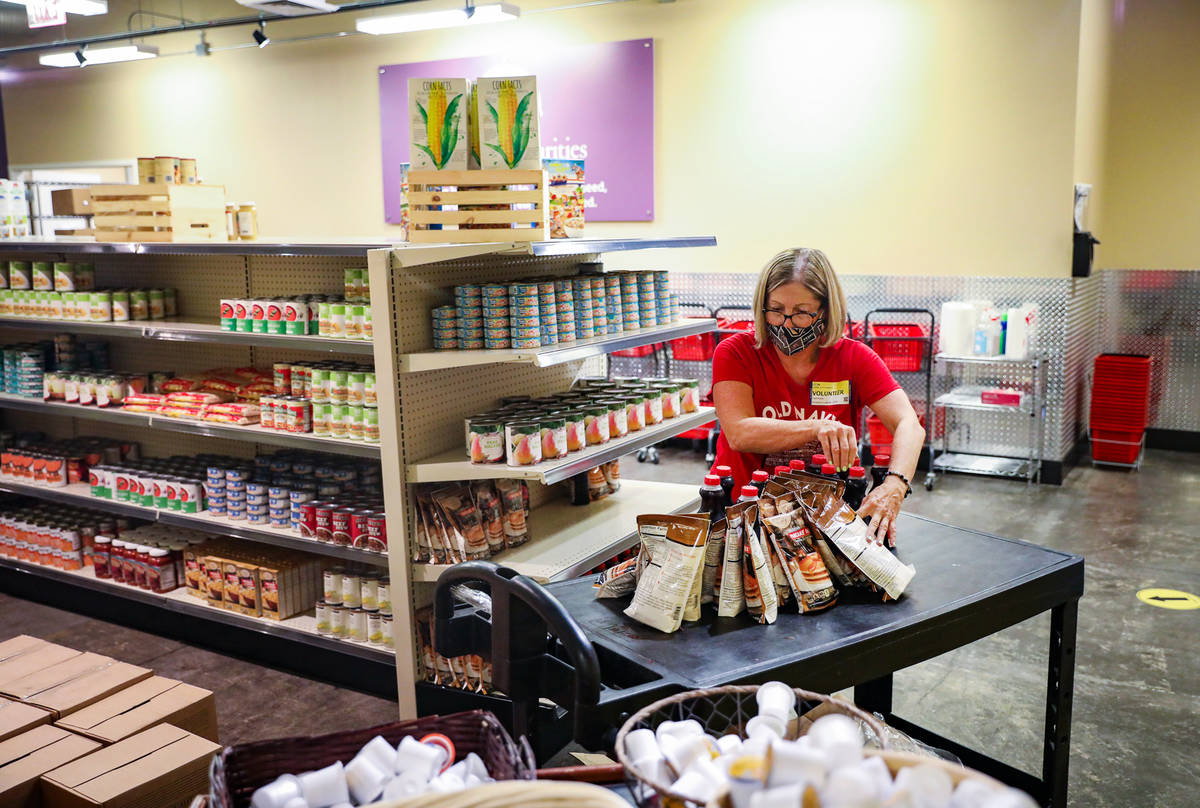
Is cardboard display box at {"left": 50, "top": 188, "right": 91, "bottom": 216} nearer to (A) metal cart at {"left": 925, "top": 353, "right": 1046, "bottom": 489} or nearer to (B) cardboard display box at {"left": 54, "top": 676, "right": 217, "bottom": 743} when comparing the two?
(B) cardboard display box at {"left": 54, "top": 676, "right": 217, "bottom": 743}

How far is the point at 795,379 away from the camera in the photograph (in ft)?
10.6

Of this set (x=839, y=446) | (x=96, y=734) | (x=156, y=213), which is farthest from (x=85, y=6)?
(x=839, y=446)

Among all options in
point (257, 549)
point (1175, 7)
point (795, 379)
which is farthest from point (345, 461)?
point (1175, 7)

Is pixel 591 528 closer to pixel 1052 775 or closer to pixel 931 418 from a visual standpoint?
pixel 1052 775

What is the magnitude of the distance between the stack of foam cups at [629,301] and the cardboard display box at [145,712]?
222 cm

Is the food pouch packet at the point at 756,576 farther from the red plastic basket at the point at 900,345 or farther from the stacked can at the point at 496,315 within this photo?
the red plastic basket at the point at 900,345

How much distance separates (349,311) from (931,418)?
5243 millimetres

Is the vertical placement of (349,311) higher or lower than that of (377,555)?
higher

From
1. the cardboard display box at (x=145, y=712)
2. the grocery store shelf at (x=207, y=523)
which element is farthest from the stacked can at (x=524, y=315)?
the cardboard display box at (x=145, y=712)

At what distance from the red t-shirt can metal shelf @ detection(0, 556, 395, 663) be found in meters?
1.89

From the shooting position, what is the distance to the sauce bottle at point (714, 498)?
218cm

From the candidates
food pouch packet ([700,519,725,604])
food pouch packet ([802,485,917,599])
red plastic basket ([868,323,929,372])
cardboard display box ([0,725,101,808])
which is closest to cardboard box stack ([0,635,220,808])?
cardboard display box ([0,725,101,808])

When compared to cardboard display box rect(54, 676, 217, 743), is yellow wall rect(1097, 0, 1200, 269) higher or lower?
higher

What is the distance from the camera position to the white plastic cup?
4.58 feet
